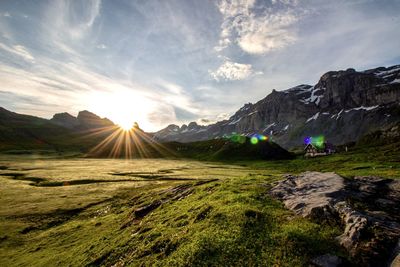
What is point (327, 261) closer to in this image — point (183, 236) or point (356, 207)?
point (356, 207)

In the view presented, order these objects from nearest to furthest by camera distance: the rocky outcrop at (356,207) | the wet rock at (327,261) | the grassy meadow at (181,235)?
1. the wet rock at (327,261)
2. the rocky outcrop at (356,207)
3. the grassy meadow at (181,235)

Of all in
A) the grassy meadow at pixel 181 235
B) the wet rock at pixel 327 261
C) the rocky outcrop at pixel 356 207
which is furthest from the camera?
the grassy meadow at pixel 181 235

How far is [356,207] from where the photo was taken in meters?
16.5

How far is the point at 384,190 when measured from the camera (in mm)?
20719

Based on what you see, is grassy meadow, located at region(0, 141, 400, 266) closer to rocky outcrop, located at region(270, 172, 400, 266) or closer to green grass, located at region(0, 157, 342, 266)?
green grass, located at region(0, 157, 342, 266)

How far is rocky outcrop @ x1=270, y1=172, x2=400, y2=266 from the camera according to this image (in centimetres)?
1195

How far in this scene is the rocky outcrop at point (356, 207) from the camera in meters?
12.0

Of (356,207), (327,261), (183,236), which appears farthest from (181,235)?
(356,207)

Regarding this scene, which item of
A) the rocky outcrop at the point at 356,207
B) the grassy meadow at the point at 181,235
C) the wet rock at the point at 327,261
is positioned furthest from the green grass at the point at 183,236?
the rocky outcrop at the point at 356,207

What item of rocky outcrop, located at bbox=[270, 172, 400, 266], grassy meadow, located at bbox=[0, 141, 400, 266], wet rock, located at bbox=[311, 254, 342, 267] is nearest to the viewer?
wet rock, located at bbox=[311, 254, 342, 267]

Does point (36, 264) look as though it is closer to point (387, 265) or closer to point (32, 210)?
point (32, 210)

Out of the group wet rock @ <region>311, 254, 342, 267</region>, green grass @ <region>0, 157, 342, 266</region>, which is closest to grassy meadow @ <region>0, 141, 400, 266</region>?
green grass @ <region>0, 157, 342, 266</region>

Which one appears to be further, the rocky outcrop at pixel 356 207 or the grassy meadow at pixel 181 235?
the grassy meadow at pixel 181 235

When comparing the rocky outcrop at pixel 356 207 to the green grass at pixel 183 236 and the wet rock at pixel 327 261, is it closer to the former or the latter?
the wet rock at pixel 327 261
